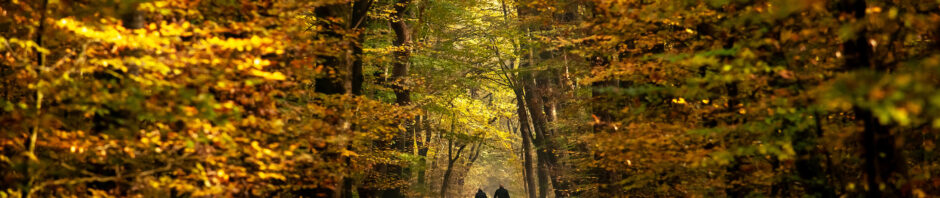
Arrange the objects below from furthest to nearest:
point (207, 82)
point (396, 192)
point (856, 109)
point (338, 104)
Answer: point (396, 192)
point (338, 104)
point (207, 82)
point (856, 109)

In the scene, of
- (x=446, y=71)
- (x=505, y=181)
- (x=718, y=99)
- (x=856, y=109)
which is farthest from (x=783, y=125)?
(x=505, y=181)

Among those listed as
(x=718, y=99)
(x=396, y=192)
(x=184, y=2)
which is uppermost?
(x=184, y=2)

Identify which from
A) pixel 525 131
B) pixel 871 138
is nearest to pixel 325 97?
pixel 871 138

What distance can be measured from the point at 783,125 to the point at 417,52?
13985mm

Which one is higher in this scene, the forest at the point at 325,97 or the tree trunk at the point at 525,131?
the forest at the point at 325,97

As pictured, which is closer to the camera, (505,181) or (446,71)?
(446,71)

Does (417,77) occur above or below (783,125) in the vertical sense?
below

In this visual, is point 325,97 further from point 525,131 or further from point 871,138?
point 525,131

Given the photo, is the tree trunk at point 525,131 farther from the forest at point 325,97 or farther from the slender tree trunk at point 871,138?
the slender tree trunk at point 871,138

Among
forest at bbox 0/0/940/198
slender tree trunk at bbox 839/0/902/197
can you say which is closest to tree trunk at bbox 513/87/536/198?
forest at bbox 0/0/940/198

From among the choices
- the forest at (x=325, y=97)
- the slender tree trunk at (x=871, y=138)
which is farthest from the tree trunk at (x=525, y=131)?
the slender tree trunk at (x=871, y=138)

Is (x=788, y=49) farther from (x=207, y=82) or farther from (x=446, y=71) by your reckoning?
(x=446, y=71)

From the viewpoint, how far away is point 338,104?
9492 mm

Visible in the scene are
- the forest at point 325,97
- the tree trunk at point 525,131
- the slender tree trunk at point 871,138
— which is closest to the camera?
the slender tree trunk at point 871,138
